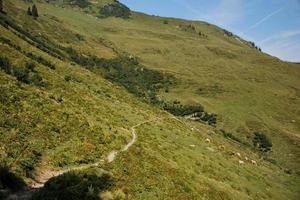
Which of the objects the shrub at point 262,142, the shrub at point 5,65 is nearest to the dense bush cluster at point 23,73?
the shrub at point 5,65

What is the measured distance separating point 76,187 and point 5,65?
25154 millimetres

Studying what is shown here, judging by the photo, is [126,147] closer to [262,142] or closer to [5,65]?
[5,65]

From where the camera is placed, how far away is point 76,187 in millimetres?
21797

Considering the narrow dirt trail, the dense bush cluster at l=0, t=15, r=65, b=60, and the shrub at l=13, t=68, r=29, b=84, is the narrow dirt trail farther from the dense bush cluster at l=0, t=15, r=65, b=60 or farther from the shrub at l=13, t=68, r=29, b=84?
the dense bush cluster at l=0, t=15, r=65, b=60

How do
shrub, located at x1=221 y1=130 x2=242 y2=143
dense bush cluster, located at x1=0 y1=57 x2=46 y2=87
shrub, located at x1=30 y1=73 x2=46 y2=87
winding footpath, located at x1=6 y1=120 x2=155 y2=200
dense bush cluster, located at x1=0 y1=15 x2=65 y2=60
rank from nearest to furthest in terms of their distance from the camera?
1. winding footpath, located at x1=6 y1=120 x2=155 y2=200
2. dense bush cluster, located at x1=0 y1=57 x2=46 y2=87
3. shrub, located at x1=30 y1=73 x2=46 y2=87
4. dense bush cluster, located at x1=0 y1=15 x2=65 y2=60
5. shrub, located at x1=221 y1=130 x2=242 y2=143

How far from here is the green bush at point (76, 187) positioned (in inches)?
820

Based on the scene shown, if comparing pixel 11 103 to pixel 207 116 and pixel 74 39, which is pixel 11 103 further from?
pixel 74 39

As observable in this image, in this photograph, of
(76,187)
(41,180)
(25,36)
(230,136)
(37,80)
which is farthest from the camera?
(230,136)

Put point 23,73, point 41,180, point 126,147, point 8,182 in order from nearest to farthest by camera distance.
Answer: point 8,182 < point 41,180 < point 126,147 < point 23,73

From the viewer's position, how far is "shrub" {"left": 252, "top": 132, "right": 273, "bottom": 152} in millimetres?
105250

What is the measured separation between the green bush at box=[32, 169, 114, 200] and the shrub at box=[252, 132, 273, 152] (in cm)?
8628

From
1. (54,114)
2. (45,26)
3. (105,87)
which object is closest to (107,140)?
(54,114)

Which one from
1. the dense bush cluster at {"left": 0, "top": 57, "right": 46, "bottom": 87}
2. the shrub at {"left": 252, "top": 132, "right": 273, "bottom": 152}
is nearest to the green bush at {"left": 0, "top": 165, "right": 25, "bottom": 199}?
the dense bush cluster at {"left": 0, "top": 57, "right": 46, "bottom": 87}

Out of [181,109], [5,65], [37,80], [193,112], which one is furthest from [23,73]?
[193,112]
